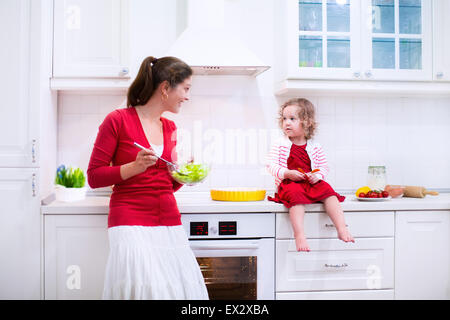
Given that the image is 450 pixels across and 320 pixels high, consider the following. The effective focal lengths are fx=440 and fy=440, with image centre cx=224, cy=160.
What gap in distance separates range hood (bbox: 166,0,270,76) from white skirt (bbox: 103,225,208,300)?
87 cm

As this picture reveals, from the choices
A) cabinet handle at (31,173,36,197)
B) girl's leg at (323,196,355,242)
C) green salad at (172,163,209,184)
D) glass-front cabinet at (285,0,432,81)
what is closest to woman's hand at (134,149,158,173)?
green salad at (172,163,209,184)

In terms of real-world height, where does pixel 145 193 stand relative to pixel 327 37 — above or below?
below

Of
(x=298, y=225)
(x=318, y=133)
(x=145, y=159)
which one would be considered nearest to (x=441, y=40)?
(x=318, y=133)

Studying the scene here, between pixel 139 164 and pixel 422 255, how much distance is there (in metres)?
1.58

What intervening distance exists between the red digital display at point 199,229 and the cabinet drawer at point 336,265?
1.22ft

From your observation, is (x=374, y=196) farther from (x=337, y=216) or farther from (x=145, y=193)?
(x=145, y=193)

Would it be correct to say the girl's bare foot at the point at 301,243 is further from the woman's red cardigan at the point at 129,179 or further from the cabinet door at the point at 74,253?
the cabinet door at the point at 74,253

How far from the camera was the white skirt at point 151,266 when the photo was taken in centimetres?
171

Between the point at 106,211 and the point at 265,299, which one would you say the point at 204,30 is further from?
the point at 265,299

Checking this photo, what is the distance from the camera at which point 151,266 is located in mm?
1734

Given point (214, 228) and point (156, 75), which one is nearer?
point (156, 75)

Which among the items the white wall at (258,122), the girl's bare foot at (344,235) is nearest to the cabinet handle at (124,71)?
the white wall at (258,122)

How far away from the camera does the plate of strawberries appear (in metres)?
2.34
